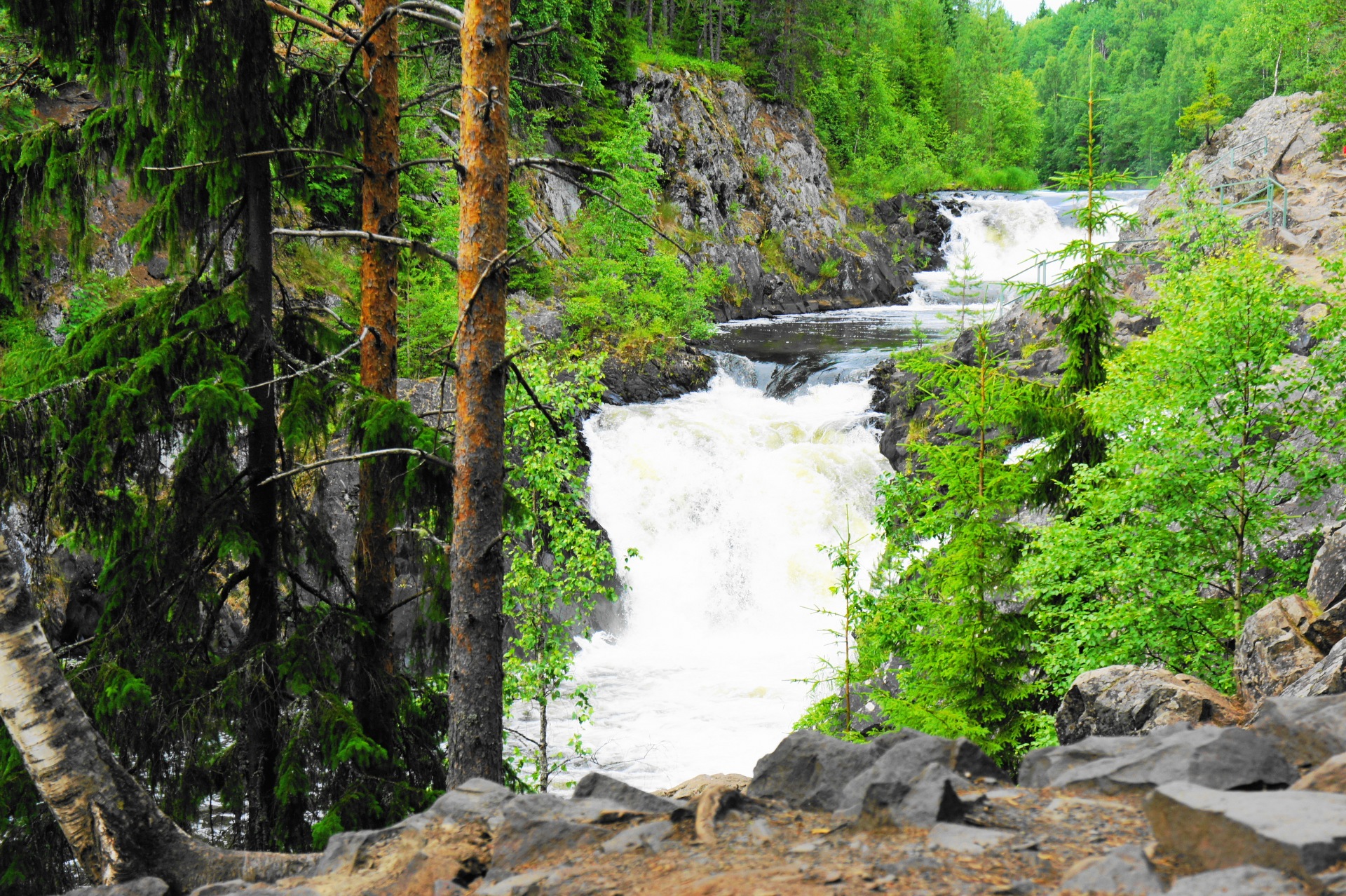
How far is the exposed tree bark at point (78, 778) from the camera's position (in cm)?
383

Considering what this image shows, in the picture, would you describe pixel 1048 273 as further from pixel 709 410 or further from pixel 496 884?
pixel 496 884

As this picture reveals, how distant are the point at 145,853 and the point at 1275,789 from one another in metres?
4.89

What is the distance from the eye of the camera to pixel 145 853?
391 cm

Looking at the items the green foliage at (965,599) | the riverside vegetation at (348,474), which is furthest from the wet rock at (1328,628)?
the green foliage at (965,599)

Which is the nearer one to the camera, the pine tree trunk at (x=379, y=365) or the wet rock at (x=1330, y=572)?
the pine tree trunk at (x=379, y=365)

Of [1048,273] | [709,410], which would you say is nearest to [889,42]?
[1048,273]

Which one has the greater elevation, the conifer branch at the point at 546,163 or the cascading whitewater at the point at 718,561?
the conifer branch at the point at 546,163

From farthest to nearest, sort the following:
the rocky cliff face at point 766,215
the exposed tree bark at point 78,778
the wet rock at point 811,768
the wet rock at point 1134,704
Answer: the rocky cliff face at point 766,215 < the wet rock at point 1134,704 < the wet rock at point 811,768 < the exposed tree bark at point 78,778

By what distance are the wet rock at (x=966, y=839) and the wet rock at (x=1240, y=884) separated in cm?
78

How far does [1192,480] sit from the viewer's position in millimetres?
7359

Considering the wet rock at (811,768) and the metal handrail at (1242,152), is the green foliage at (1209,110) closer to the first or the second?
the metal handrail at (1242,152)

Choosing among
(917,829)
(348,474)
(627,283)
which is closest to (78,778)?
(917,829)

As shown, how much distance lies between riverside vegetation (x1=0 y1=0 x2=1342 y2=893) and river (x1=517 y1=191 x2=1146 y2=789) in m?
1.93

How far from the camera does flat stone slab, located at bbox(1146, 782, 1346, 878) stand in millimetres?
2264
